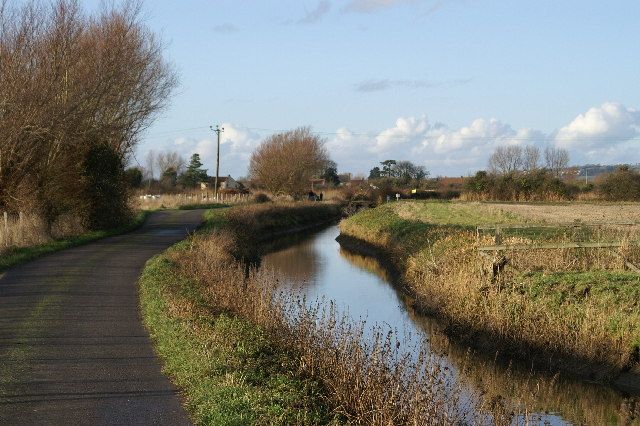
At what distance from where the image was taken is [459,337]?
1784 cm

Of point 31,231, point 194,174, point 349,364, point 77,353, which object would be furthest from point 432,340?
point 194,174

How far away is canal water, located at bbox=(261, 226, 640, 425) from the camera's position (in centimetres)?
1283

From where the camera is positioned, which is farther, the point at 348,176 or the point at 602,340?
the point at 348,176

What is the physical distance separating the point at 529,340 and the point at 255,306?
19.0 feet

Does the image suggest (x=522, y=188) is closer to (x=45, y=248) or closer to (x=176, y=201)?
(x=176, y=201)

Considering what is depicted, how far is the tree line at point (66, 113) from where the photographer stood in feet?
98.0

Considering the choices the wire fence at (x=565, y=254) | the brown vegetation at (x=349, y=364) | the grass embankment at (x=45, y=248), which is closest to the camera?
the brown vegetation at (x=349, y=364)

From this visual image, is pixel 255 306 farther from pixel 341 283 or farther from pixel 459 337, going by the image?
pixel 341 283

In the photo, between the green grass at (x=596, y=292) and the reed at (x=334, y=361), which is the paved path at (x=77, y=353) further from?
the green grass at (x=596, y=292)

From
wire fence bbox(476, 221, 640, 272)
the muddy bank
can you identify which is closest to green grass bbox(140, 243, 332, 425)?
the muddy bank

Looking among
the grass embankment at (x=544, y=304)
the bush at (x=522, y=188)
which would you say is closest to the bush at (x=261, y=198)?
the bush at (x=522, y=188)

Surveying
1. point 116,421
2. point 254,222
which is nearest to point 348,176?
point 254,222

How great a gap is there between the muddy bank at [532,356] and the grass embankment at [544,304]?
0.02 metres

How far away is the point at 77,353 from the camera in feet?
38.3
